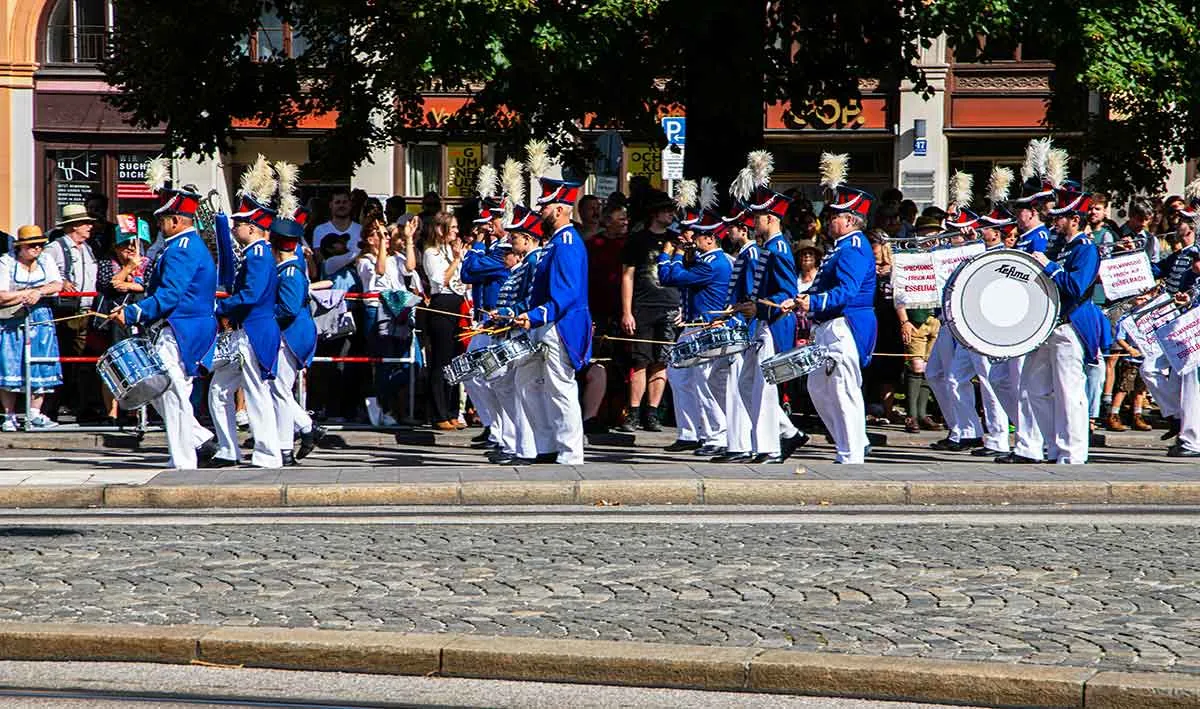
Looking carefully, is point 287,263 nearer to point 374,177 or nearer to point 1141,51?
point 1141,51

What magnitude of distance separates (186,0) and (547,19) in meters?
4.70

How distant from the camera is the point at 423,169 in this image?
3662 centimetres

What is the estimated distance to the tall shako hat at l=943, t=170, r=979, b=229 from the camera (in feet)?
52.1

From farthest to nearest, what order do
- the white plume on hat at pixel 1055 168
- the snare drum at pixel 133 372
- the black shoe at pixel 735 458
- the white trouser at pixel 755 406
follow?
the white plume on hat at pixel 1055 168 → the black shoe at pixel 735 458 → the white trouser at pixel 755 406 → the snare drum at pixel 133 372

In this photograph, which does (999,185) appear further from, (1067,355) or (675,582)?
(675,582)

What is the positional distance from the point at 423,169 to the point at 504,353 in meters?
23.4

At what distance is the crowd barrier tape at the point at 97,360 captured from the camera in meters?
16.1

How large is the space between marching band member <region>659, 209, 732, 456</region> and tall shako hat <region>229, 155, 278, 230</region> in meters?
2.95

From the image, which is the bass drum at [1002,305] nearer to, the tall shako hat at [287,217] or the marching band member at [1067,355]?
the marching band member at [1067,355]

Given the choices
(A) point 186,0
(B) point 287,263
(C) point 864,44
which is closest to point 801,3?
(C) point 864,44

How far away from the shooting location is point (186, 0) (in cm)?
2062

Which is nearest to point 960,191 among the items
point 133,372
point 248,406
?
point 248,406

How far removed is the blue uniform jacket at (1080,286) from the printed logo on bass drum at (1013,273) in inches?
5.9

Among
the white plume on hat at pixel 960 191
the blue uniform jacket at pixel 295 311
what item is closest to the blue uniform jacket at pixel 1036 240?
the white plume on hat at pixel 960 191
